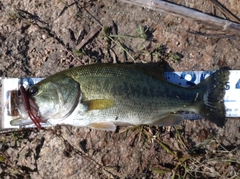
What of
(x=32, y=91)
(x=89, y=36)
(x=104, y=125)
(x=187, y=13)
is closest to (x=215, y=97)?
(x=187, y=13)

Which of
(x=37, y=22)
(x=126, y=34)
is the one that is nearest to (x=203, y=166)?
(x=126, y=34)

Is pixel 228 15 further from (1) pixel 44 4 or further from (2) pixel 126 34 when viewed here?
(1) pixel 44 4

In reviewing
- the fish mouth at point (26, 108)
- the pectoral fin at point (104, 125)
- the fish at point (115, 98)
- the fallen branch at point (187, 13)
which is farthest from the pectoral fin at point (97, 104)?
the fallen branch at point (187, 13)

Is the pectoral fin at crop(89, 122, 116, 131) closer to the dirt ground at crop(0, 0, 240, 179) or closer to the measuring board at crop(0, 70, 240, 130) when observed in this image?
the dirt ground at crop(0, 0, 240, 179)

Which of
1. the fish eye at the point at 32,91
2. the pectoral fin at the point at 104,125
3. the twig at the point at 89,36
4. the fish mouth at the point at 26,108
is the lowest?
the pectoral fin at the point at 104,125

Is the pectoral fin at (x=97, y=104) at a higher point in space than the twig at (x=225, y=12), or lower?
lower

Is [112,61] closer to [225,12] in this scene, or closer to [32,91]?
[32,91]

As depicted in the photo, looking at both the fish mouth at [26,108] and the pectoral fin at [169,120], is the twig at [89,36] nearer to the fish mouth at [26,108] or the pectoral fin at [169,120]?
the fish mouth at [26,108]
